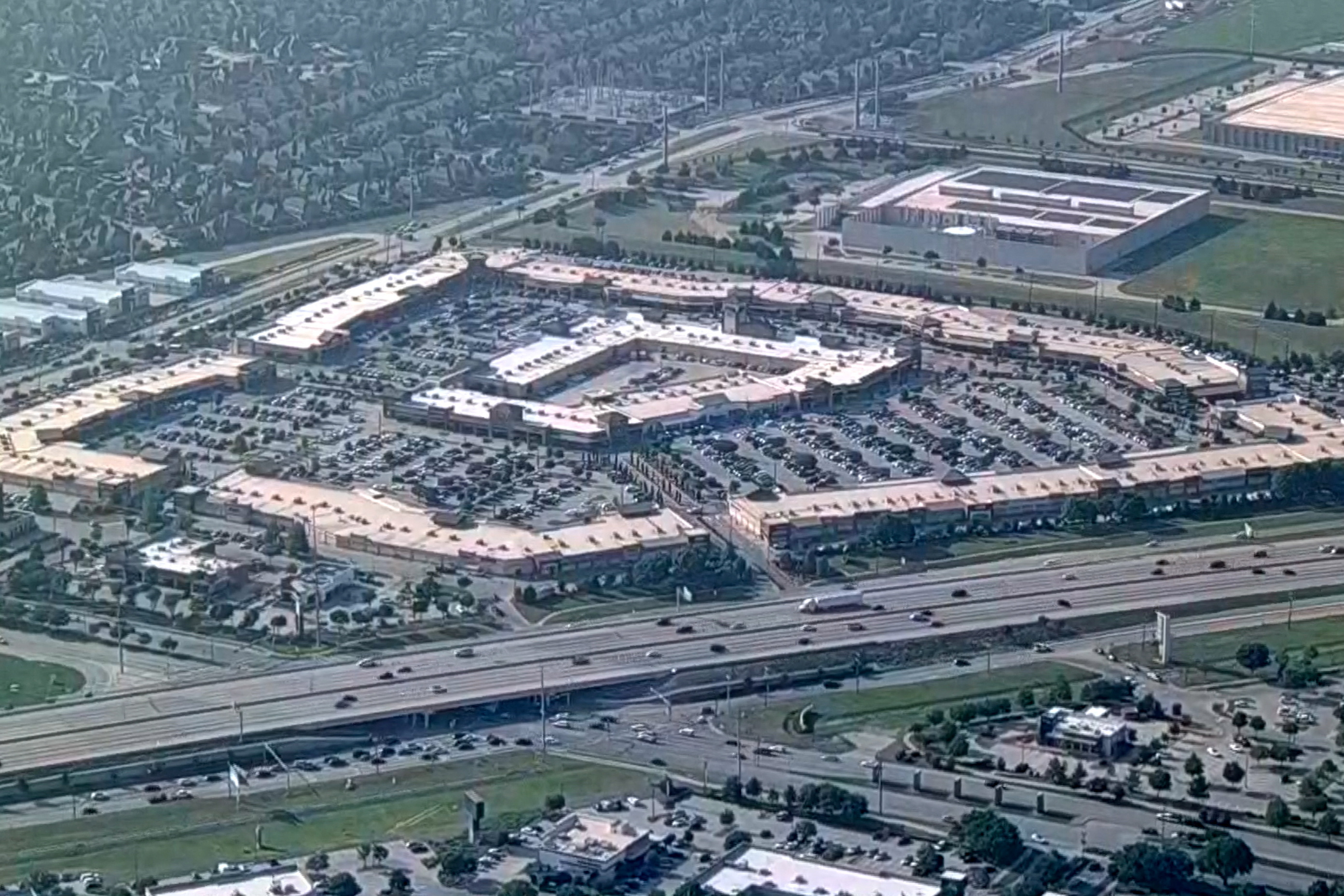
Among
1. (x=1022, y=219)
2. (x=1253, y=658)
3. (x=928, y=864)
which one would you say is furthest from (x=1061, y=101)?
(x=928, y=864)

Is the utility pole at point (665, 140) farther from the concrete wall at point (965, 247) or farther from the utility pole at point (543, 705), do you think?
the utility pole at point (543, 705)

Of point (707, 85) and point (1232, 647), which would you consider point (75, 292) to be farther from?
point (1232, 647)

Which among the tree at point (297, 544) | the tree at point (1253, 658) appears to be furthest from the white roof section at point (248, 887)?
the tree at point (1253, 658)

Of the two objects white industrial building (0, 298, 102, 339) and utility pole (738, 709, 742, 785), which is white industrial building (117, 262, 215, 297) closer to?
white industrial building (0, 298, 102, 339)

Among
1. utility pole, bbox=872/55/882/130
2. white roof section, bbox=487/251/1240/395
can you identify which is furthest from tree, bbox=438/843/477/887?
utility pole, bbox=872/55/882/130

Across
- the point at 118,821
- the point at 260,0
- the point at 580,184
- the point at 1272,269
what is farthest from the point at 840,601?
the point at 260,0

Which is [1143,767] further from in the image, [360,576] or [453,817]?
[360,576]
